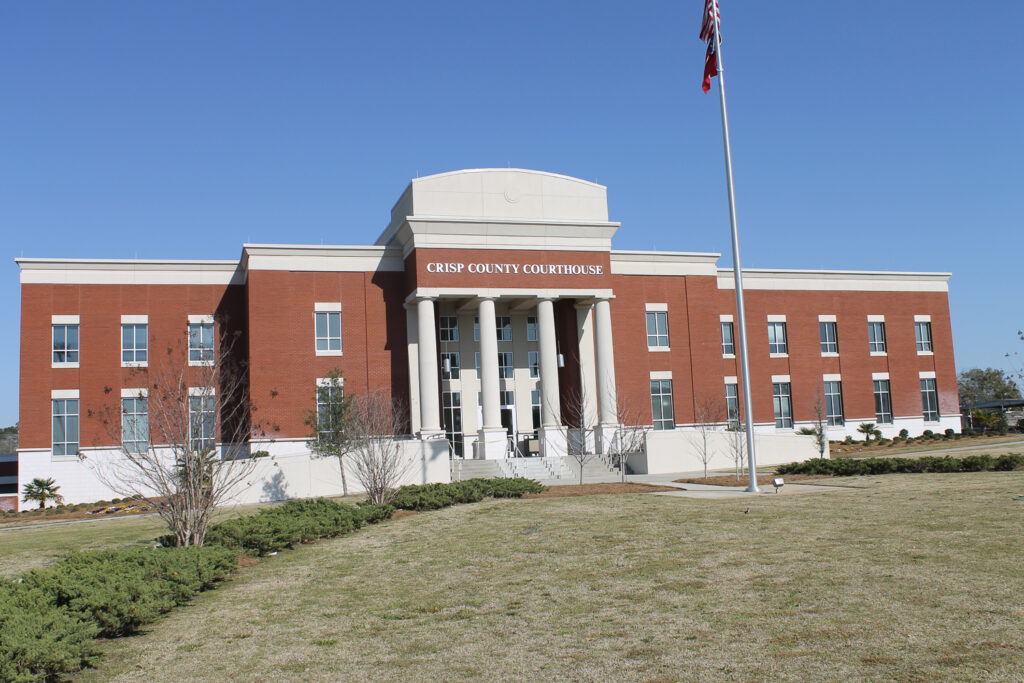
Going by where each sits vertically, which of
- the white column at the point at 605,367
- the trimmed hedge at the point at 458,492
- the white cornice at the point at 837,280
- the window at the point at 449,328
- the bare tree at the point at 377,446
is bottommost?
the trimmed hedge at the point at 458,492

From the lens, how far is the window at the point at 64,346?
41.3 metres

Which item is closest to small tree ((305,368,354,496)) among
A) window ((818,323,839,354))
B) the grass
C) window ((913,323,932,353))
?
the grass

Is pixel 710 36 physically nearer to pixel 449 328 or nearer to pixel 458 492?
pixel 458 492

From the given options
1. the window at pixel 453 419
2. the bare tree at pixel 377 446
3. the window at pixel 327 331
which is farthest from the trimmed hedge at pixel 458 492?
the window at pixel 327 331

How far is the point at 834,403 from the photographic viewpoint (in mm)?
51531

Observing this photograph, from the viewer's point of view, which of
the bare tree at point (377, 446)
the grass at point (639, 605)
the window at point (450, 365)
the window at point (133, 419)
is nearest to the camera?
the grass at point (639, 605)

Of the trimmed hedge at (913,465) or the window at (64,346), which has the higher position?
the window at (64,346)

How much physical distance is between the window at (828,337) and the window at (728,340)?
5.99 m

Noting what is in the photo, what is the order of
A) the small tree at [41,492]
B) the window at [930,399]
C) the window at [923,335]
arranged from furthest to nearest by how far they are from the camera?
1. the window at [923,335]
2. the window at [930,399]
3. the small tree at [41,492]

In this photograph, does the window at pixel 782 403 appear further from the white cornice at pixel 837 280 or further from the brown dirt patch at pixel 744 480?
the brown dirt patch at pixel 744 480

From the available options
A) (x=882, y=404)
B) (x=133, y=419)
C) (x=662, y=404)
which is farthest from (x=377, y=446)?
(x=882, y=404)

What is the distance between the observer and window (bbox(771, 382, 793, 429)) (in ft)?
165

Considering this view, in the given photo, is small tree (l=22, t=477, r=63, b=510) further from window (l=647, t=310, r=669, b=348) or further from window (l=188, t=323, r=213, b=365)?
window (l=647, t=310, r=669, b=348)

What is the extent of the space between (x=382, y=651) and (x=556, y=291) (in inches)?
1350
